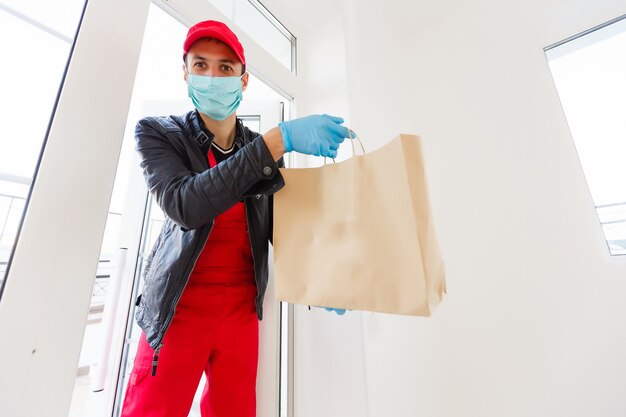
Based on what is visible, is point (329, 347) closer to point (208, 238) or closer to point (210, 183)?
point (208, 238)

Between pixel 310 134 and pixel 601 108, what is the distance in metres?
1.23

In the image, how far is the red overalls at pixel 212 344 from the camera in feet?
1.80

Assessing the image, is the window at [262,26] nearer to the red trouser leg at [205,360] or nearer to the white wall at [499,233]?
the white wall at [499,233]

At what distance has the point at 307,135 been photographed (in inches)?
21.7

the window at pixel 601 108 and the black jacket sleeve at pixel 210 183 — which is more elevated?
the window at pixel 601 108

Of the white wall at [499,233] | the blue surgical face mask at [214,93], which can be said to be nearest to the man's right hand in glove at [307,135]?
the blue surgical face mask at [214,93]

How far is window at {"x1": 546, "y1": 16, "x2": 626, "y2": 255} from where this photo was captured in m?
0.93

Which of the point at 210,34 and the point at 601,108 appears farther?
the point at 601,108

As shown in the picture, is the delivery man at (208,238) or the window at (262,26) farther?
the window at (262,26)

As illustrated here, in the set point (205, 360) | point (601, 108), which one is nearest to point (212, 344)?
point (205, 360)

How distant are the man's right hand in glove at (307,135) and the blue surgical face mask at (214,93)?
8.4 inches

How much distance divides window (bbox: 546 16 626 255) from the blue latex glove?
1081mm

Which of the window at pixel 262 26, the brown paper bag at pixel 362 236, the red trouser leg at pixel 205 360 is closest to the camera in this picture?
the brown paper bag at pixel 362 236

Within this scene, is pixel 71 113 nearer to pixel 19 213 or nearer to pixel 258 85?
pixel 19 213
